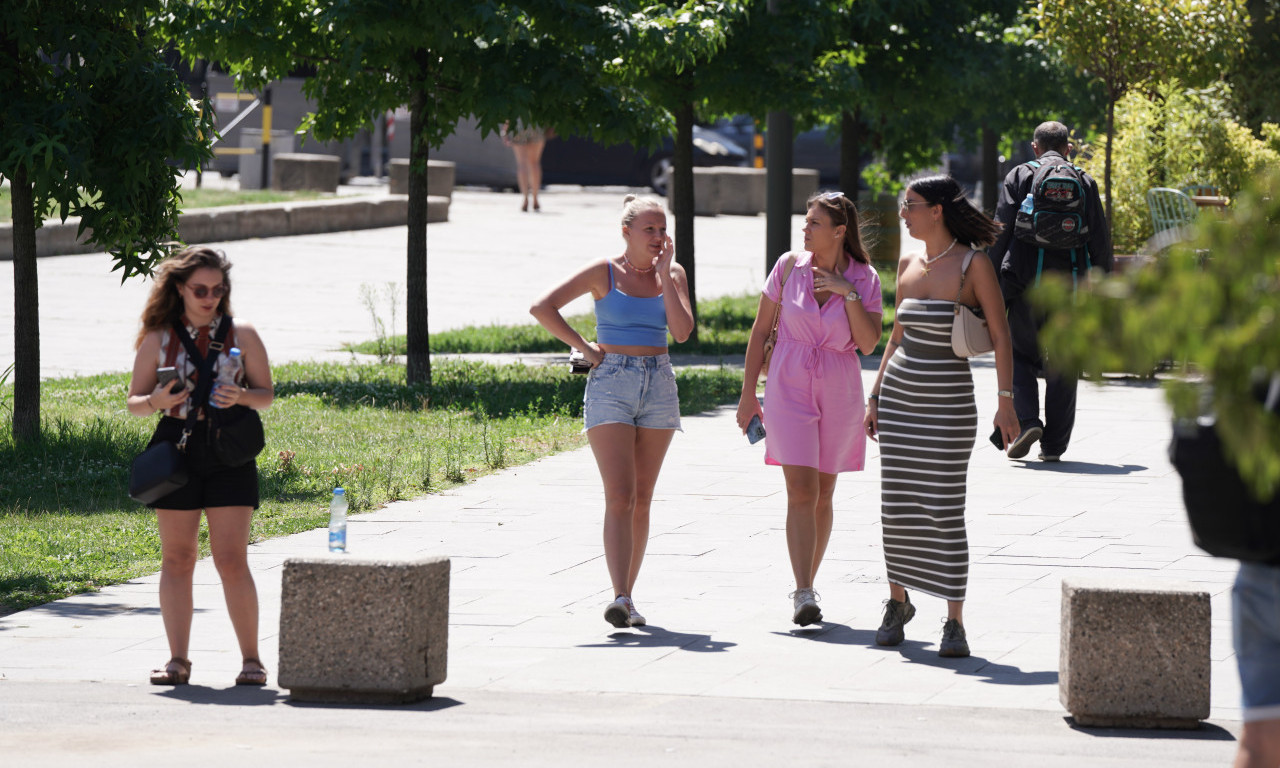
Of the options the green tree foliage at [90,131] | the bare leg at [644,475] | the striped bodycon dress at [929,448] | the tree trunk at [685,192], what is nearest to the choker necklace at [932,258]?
the striped bodycon dress at [929,448]

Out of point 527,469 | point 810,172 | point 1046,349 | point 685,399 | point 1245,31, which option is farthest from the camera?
point 810,172

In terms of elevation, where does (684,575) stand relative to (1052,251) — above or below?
below

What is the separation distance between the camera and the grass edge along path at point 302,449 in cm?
827

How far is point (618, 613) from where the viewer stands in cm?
664

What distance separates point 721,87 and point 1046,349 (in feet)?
41.9

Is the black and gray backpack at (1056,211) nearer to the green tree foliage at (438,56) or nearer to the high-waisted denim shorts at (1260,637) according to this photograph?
the green tree foliage at (438,56)

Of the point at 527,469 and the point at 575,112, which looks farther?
the point at 575,112

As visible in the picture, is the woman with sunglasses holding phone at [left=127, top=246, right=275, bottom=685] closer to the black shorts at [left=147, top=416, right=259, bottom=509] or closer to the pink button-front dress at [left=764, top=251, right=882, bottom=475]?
the black shorts at [left=147, top=416, right=259, bottom=509]

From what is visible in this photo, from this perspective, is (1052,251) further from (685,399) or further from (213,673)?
(213,673)

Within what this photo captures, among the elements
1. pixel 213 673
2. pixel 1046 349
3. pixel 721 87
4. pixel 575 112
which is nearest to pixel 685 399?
pixel 575 112

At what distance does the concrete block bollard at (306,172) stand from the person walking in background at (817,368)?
919 inches

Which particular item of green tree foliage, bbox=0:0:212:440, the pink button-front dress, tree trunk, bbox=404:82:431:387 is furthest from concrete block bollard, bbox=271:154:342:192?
the pink button-front dress

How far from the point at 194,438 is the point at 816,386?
7.82ft

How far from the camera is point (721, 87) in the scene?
15617mm
